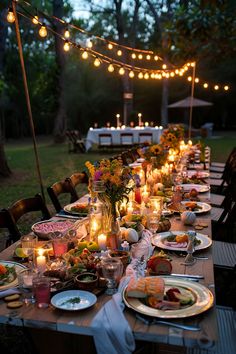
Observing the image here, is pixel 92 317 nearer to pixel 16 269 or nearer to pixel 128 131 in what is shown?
pixel 16 269

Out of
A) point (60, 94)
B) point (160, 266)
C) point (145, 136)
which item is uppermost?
point (60, 94)

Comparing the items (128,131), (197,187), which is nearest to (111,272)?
(197,187)

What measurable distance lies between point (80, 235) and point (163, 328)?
1149mm

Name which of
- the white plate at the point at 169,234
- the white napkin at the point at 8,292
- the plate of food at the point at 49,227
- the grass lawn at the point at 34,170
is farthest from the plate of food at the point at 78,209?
the grass lawn at the point at 34,170

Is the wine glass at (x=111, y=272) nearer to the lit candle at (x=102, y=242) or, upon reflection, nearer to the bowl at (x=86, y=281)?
the bowl at (x=86, y=281)

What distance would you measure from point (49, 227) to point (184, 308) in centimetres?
133

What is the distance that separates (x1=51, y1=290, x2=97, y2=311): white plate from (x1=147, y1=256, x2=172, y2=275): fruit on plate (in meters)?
0.40

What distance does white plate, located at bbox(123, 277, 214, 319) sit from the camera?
5.44ft

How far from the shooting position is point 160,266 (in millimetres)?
2084

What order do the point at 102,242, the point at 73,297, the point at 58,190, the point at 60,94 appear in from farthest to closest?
the point at 60,94
the point at 58,190
the point at 102,242
the point at 73,297

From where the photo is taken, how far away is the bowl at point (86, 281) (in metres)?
1.89

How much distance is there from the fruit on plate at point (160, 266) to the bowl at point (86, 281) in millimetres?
320

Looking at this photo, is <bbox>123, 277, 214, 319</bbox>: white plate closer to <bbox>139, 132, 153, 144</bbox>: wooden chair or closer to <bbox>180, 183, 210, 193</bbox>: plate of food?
<bbox>180, 183, 210, 193</bbox>: plate of food

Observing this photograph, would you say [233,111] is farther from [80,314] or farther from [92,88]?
[80,314]
